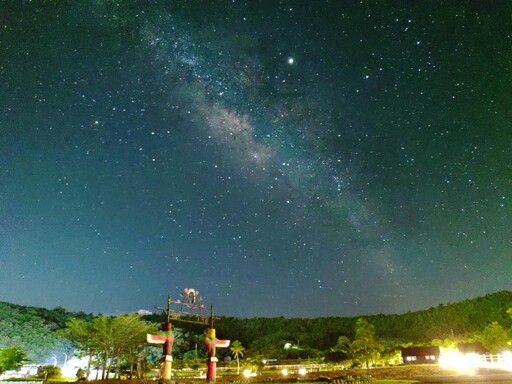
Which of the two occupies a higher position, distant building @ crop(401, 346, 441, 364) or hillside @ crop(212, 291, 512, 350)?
hillside @ crop(212, 291, 512, 350)

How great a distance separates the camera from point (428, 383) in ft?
77.6

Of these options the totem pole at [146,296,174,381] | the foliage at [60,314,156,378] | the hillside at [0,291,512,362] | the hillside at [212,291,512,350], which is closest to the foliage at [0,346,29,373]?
Result: the foliage at [60,314,156,378]

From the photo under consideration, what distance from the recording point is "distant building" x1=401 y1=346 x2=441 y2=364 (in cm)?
7588

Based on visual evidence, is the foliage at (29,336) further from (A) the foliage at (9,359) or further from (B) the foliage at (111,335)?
(A) the foliage at (9,359)

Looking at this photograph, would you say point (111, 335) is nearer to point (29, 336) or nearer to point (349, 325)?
point (29, 336)

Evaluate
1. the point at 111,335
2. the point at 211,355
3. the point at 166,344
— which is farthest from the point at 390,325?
the point at 166,344

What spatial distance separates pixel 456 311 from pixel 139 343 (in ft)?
371

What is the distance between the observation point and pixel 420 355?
253 feet

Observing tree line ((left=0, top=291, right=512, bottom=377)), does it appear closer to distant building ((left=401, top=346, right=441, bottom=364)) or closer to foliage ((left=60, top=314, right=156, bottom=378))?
foliage ((left=60, top=314, right=156, bottom=378))

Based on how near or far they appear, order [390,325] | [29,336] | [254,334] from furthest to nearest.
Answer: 1. [390,325]
2. [254,334]
3. [29,336]

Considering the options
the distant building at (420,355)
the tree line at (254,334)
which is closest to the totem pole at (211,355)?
the tree line at (254,334)

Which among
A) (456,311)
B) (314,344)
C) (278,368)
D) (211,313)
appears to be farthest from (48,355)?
(456,311)

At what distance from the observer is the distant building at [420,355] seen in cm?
7588

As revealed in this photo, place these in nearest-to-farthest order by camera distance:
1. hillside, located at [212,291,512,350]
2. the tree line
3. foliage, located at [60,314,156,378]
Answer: foliage, located at [60,314,156,378] → the tree line → hillside, located at [212,291,512,350]
